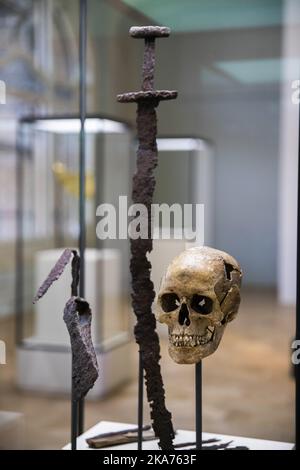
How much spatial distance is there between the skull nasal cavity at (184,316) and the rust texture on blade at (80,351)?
247mm

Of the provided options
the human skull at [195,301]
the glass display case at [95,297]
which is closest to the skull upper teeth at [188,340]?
the human skull at [195,301]

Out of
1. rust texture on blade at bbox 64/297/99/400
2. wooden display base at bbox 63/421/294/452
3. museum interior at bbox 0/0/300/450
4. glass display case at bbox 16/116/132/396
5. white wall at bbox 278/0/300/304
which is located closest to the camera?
rust texture on blade at bbox 64/297/99/400

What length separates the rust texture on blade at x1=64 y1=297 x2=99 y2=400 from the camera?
1.83 m

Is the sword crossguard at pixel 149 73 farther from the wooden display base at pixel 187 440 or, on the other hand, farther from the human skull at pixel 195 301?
the wooden display base at pixel 187 440

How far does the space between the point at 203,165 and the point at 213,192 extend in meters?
0.25

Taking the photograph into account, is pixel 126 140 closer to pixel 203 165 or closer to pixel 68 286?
pixel 203 165

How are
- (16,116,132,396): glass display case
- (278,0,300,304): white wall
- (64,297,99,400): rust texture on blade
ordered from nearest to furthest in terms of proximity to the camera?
1. (64,297,99,400): rust texture on blade
2. (278,0,300,304): white wall
3. (16,116,132,396): glass display case

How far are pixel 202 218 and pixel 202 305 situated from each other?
0.71 meters

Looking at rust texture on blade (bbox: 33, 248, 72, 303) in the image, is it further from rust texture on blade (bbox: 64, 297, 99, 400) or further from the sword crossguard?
the sword crossguard

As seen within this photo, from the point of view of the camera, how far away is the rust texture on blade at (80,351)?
1827 mm

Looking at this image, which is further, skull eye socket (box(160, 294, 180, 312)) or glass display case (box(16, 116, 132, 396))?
glass display case (box(16, 116, 132, 396))

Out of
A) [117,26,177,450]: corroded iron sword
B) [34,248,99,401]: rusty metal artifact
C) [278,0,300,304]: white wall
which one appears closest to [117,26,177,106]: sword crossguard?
[117,26,177,450]: corroded iron sword

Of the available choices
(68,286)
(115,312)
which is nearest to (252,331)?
(115,312)

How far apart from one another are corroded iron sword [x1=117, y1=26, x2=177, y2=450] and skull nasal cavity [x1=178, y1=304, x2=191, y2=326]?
3.3 inches
